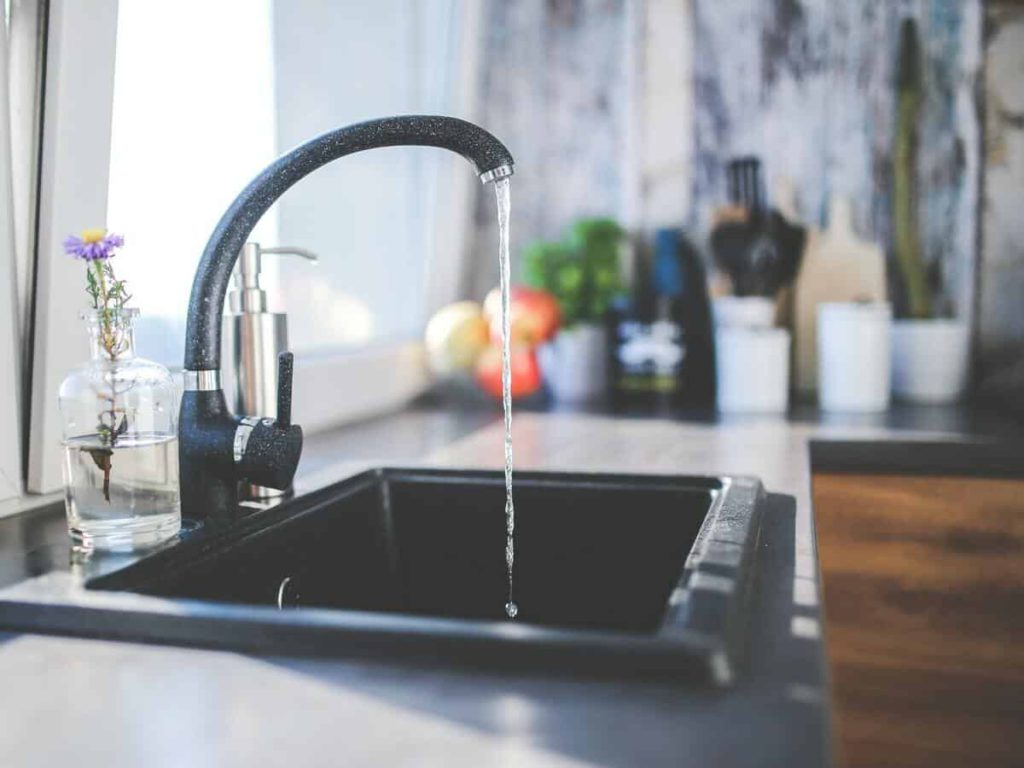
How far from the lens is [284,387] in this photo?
3.06 feet

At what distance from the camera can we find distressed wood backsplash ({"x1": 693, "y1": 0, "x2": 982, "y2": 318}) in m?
1.93

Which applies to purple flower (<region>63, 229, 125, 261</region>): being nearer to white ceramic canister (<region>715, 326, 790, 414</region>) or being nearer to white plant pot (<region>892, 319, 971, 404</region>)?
Answer: white ceramic canister (<region>715, 326, 790, 414</region>)

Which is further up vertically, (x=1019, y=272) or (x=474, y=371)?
(x=1019, y=272)

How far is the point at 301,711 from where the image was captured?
54 cm

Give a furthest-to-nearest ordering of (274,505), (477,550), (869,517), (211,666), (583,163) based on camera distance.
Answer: (583,163)
(869,517)
(477,550)
(274,505)
(211,666)

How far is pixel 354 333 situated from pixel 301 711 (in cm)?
135

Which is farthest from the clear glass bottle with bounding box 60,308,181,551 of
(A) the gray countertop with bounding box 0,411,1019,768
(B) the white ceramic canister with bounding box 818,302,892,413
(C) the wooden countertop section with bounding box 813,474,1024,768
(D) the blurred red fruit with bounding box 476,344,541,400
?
(B) the white ceramic canister with bounding box 818,302,892,413

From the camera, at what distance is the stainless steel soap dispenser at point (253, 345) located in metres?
1.04

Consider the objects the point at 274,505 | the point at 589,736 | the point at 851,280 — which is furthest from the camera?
the point at 851,280

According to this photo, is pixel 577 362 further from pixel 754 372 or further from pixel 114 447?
pixel 114 447

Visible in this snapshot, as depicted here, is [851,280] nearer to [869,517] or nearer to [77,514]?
[869,517]

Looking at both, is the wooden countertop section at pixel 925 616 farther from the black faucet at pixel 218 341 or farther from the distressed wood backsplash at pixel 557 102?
the distressed wood backsplash at pixel 557 102

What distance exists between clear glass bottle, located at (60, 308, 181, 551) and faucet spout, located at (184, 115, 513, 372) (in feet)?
0.30

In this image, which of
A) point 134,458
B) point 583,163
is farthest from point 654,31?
point 134,458
